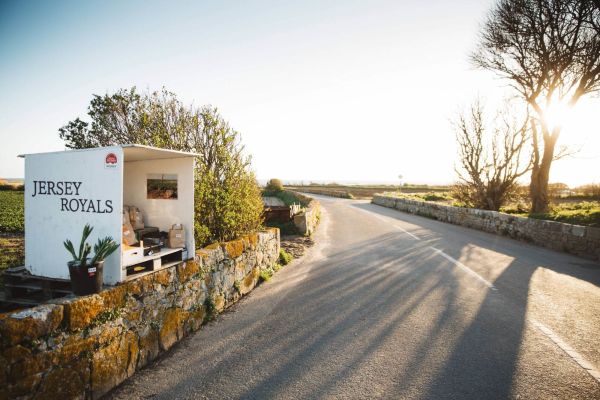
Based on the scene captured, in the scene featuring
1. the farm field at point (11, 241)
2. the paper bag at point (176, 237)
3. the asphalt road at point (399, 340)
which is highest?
the paper bag at point (176, 237)

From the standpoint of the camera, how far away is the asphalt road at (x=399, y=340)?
3.11 m

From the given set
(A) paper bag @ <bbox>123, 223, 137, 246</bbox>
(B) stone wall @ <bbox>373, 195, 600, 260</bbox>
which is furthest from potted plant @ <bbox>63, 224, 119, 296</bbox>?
(B) stone wall @ <bbox>373, 195, 600, 260</bbox>

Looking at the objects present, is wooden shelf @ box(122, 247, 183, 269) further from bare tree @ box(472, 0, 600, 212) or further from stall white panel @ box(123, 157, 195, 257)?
bare tree @ box(472, 0, 600, 212)

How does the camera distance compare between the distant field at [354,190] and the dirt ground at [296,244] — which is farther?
the distant field at [354,190]

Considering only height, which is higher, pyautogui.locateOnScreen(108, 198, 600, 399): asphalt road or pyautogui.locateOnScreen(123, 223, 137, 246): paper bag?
pyautogui.locateOnScreen(123, 223, 137, 246): paper bag

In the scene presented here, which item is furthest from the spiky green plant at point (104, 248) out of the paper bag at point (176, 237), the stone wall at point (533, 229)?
the stone wall at point (533, 229)

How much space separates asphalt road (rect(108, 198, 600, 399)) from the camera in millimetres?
3113

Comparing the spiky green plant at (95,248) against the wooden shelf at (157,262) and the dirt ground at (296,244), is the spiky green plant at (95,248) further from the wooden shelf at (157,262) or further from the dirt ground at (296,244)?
the dirt ground at (296,244)

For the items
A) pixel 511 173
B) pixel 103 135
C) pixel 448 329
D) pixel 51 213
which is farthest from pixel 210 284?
pixel 511 173

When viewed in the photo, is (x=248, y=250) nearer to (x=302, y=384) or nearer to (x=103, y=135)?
(x=302, y=384)

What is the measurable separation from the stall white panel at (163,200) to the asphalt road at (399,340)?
5.65ft

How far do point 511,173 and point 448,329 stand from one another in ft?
51.6

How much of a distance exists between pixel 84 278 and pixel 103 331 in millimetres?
533

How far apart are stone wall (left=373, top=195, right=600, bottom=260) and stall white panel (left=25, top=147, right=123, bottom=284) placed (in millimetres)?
11528
